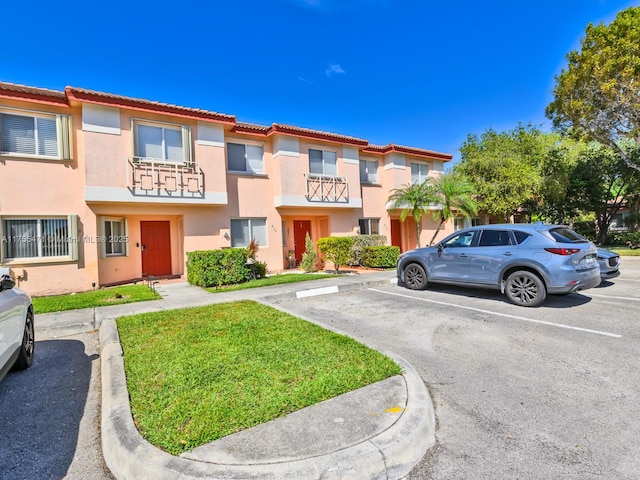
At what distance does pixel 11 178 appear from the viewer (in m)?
9.52

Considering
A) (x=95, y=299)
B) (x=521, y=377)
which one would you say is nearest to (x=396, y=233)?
(x=95, y=299)

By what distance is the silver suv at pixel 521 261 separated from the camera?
22.0ft

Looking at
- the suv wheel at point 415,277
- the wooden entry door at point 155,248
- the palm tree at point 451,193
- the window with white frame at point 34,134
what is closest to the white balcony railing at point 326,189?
the palm tree at point 451,193

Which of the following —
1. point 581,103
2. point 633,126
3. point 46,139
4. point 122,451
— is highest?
point 581,103

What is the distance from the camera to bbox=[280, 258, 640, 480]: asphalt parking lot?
2445 mm

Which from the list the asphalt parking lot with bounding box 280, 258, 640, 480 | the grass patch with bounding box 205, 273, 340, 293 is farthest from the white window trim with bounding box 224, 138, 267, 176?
the asphalt parking lot with bounding box 280, 258, 640, 480

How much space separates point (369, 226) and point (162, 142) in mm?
10326

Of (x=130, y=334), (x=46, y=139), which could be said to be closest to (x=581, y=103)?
(x=130, y=334)

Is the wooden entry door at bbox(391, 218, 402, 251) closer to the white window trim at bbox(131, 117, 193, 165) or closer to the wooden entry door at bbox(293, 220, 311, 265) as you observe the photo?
the wooden entry door at bbox(293, 220, 311, 265)

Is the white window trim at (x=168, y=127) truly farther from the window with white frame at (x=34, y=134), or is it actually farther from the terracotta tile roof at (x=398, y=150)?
the terracotta tile roof at (x=398, y=150)

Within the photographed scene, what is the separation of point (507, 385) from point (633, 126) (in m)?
19.1

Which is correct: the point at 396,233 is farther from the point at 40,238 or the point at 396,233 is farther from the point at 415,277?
the point at 40,238

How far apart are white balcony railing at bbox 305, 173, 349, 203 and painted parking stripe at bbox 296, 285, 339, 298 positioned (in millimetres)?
5872

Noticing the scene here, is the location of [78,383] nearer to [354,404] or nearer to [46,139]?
[354,404]
